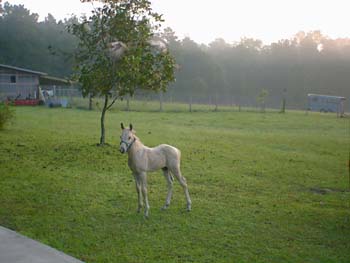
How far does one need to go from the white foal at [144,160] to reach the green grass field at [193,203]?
0.51 metres

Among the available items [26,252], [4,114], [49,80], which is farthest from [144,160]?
[49,80]

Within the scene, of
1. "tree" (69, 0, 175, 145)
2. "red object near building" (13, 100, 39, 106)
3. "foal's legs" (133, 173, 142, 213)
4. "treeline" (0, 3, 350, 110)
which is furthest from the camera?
"treeline" (0, 3, 350, 110)

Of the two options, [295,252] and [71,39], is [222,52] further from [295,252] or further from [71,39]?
[295,252]

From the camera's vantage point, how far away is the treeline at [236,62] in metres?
71.6

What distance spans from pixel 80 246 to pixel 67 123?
19442mm

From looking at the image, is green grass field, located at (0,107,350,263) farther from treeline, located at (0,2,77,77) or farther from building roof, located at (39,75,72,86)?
treeline, located at (0,2,77,77)

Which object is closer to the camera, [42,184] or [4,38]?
[42,184]

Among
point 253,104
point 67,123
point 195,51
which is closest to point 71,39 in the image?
point 195,51

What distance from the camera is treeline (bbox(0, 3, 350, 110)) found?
7162cm

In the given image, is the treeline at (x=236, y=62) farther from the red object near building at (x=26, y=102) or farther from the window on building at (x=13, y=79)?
the red object near building at (x=26, y=102)

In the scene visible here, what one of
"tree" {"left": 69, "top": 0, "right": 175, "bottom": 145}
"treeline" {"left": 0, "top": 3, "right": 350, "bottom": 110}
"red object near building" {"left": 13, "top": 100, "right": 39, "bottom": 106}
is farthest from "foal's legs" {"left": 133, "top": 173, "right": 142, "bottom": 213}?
"treeline" {"left": 0, "top": 3, "right": 350, "bottom": 110}

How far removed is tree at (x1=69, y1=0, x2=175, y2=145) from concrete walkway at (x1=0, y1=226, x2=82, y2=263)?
9.93 meters

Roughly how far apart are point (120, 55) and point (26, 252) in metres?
11.3

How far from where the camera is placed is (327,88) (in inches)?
2926
